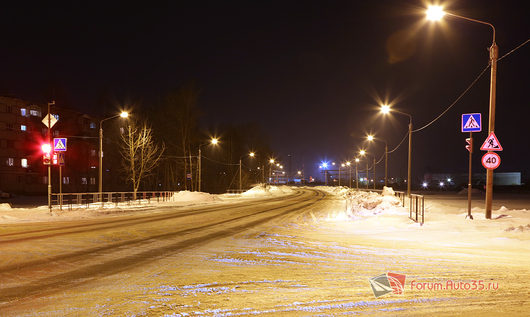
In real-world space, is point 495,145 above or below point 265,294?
above

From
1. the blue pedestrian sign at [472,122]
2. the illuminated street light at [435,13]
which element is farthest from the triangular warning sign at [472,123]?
the illuminated street light at [435,13]

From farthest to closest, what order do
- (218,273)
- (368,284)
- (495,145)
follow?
(495,145) < (218,273) < (368,284)

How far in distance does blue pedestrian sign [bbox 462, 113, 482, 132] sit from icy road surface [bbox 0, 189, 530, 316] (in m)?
3.80

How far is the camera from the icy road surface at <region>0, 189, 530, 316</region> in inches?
205

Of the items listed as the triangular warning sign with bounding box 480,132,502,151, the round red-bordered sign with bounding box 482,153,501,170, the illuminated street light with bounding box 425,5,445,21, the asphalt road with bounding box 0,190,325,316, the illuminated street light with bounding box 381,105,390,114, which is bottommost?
the asphalt road with bounding box 0,190,325,316

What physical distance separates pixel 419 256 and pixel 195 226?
9.70 metres

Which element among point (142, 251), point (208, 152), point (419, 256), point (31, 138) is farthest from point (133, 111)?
point (419, 256)

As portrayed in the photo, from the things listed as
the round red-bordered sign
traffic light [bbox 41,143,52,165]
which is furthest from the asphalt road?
the round red-bordered sign

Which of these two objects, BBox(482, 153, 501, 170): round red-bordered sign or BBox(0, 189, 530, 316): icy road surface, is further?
BBox(482, 153, 501, 170): round red-bordered sign

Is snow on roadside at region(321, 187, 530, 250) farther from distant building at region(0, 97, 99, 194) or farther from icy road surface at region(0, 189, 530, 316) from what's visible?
distant building at region(0, 97, 99, 194)

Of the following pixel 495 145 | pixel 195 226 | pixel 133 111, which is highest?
pixel 133 111

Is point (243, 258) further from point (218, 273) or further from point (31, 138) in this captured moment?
point (31, 138)

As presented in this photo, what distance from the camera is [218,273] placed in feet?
23.4

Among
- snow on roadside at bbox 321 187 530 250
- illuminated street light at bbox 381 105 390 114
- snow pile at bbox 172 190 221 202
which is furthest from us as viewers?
snow pile at bbox 172 190 221 202
